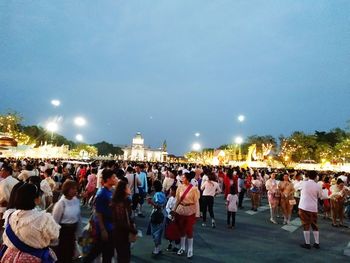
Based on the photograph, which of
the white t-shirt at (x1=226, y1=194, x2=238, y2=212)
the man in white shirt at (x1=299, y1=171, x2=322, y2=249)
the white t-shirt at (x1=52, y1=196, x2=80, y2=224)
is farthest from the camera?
the white t-shirt at (x1=226, y1=194, x2=238, y2=212)

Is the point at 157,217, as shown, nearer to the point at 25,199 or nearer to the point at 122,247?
the point at 122,247

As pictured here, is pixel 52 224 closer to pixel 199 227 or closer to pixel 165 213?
pixel 165 213

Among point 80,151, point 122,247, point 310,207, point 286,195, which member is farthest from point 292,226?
point 80,151

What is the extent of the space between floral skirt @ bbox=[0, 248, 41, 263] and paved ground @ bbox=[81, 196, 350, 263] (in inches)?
159

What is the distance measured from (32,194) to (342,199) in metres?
13.0

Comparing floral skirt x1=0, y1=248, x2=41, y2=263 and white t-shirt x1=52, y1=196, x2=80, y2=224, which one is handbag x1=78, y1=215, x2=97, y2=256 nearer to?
white t-shirt x1=52, y1=196, x2=80, y2=224

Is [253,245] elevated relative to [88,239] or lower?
lower

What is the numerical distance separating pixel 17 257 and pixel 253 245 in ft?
24.3

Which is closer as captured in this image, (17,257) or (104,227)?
(17,257)

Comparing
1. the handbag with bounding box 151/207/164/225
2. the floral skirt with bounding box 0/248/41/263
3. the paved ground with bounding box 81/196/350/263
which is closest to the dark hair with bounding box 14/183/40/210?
the floral skirt with bounding box 0/248/41/263

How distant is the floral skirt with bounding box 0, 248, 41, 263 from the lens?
384 cm

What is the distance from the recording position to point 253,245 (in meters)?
9.81

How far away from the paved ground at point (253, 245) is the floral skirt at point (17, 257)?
4.05 m

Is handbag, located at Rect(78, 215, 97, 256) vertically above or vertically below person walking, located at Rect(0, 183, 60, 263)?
below
